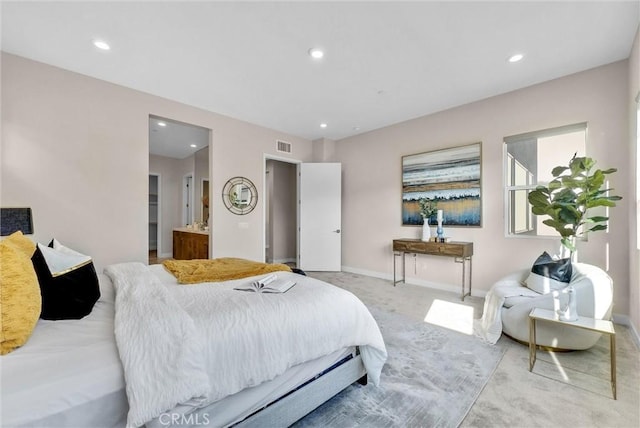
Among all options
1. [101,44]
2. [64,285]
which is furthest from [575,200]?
[101,44]

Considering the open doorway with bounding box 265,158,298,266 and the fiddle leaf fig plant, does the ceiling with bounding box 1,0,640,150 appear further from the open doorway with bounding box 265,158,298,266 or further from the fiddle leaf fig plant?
the open doorway with bounding box 265,158,298,266

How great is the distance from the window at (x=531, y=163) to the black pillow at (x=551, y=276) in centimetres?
97

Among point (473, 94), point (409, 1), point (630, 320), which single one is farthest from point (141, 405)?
point (473, 94)

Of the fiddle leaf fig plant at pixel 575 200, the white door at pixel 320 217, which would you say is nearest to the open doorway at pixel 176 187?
the white door at pixel 320 217

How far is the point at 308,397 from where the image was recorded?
1479 millimetres

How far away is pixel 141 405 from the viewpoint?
0.94 metres

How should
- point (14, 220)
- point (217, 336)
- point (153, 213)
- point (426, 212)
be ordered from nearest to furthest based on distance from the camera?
1. point (217, 336)
2. point (14, 220)
3. point (426, 212)
4. point (153, 213)

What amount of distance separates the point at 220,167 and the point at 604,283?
4666mm

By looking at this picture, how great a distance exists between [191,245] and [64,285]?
13.3ft

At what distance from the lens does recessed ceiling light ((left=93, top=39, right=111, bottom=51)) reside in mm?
2535

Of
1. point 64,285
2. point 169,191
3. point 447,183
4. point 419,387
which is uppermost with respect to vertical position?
point 169,191

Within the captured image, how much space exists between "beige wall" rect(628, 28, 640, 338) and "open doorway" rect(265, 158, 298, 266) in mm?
5177

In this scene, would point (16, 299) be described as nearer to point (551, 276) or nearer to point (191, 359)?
point (191, 359)

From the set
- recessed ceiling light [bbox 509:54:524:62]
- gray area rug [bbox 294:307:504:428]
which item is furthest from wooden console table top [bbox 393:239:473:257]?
recessed ceiling light [bbox 509:54:524:62]
